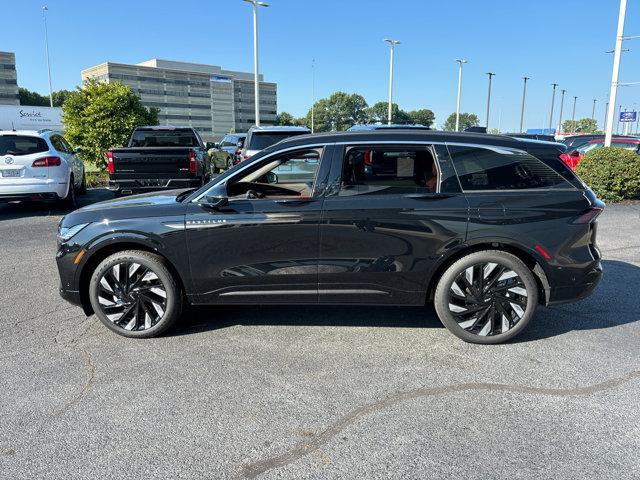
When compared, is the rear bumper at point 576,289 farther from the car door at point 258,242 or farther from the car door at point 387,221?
the car door at point 258,242

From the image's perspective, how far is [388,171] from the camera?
164 inches

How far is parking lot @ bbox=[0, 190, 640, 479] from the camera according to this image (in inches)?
105

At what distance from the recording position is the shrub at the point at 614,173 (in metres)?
12.9

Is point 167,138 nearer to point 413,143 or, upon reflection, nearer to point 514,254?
point 413,143

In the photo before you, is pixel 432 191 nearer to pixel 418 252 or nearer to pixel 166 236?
pixel 418 252

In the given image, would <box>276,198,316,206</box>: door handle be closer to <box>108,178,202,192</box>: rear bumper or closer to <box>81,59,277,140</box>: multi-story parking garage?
<box>108,178,202,192</box>: rear bumper

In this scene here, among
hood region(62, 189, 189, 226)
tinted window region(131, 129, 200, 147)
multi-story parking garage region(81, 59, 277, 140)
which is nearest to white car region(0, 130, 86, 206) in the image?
tinted window region(131, 129, 200, 147)

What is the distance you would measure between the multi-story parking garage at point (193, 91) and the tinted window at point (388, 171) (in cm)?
8992

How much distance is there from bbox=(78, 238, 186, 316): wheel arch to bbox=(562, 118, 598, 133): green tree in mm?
124884

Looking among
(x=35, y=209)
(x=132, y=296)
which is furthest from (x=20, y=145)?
(x=132, y=296)

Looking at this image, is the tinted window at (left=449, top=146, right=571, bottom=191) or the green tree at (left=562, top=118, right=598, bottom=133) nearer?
the tinted window at (left=449, top=146, right=571, bottom=191)

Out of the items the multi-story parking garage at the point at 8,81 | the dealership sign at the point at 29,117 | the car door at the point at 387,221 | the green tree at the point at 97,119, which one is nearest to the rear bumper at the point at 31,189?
the car door at the point at 387,221

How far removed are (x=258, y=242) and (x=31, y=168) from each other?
809 centimetres

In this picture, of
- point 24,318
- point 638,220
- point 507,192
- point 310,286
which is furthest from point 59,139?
point 638,220
